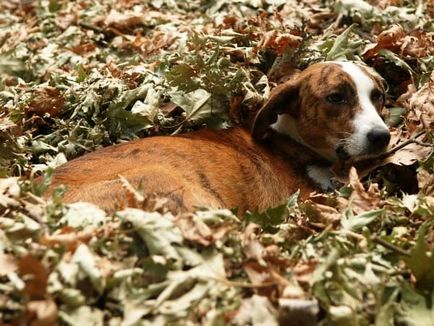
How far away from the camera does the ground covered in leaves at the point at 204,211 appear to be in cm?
274

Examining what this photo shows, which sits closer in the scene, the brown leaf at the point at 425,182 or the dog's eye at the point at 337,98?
the brown leaf at the point at 425,182

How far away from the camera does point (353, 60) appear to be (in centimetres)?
529

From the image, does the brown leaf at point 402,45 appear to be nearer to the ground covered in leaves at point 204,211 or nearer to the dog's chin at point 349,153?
the ground covered in leaves at point 204,211

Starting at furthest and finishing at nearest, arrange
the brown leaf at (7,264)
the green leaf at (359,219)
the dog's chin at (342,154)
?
the dog's chin at (342,154) < the green leaf at (359,219) < the brown leaf at (7,264)

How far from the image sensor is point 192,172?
4.32m

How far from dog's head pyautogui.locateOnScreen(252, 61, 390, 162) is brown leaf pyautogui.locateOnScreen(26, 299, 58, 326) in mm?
2519

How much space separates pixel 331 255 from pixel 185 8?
5.56 metres

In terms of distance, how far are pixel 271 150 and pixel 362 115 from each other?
713 mm

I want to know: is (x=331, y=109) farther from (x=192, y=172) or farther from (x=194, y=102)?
(x=192, y=172)

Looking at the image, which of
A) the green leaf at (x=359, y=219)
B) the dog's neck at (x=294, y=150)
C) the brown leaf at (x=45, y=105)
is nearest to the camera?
the green leaf at (x=359, y=219)

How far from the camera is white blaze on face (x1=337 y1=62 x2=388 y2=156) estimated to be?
446cm

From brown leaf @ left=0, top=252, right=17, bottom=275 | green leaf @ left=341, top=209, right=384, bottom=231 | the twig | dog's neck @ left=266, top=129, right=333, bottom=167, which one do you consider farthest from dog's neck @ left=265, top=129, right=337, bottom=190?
brown leaf @ left=0, top=252, right=17, bottom=275

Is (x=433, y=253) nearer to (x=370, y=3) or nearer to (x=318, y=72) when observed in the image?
(x=318, y=72)

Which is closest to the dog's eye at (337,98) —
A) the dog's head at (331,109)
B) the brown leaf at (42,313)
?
the dog's head at (331,109)
